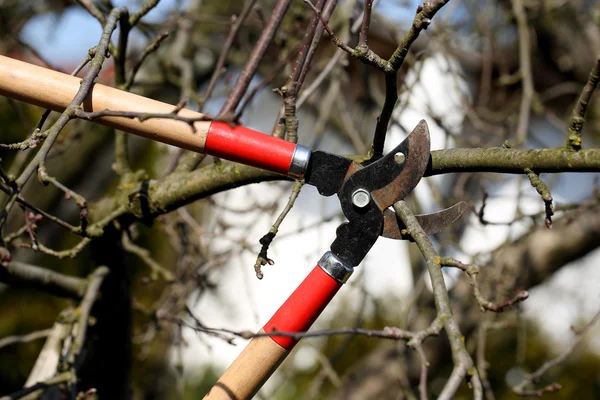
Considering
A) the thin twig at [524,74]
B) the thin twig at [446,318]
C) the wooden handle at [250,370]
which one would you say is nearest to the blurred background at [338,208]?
the thin twig at [524,74]

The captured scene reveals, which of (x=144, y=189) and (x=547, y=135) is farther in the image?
(x=547, y=135)

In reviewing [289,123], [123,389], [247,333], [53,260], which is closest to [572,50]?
[289,123]

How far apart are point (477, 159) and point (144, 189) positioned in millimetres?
799

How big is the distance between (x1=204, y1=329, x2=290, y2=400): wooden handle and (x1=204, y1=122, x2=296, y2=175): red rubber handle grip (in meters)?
0.32

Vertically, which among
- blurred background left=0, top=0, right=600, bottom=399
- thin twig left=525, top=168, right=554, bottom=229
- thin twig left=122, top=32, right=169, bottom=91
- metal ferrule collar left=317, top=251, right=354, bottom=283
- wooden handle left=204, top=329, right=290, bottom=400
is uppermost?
blurred background left=0, top=0, right=600, bottom=399

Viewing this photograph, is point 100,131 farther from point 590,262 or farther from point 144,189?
point 590,262

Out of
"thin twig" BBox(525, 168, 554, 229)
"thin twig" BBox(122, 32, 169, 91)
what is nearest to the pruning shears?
"thin twig" BBox(525, 168, 554, 229)

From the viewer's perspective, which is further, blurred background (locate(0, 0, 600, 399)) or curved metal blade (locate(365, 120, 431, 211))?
blurred background (locate(0, 0, 600, 399))

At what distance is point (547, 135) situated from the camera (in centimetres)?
668

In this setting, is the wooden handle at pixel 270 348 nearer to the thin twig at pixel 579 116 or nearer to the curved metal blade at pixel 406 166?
the curved metal blade at pixel 406 166

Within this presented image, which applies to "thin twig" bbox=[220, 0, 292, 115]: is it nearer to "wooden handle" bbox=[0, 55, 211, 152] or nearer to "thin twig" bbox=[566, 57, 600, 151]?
"wooden handle" bbox=[0, 55, 211, 152]

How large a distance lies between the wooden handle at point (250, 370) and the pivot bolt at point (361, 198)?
0.31 meters

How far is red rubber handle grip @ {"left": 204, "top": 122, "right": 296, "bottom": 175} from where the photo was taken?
3.64ft

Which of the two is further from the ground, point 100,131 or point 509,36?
point 509,36
